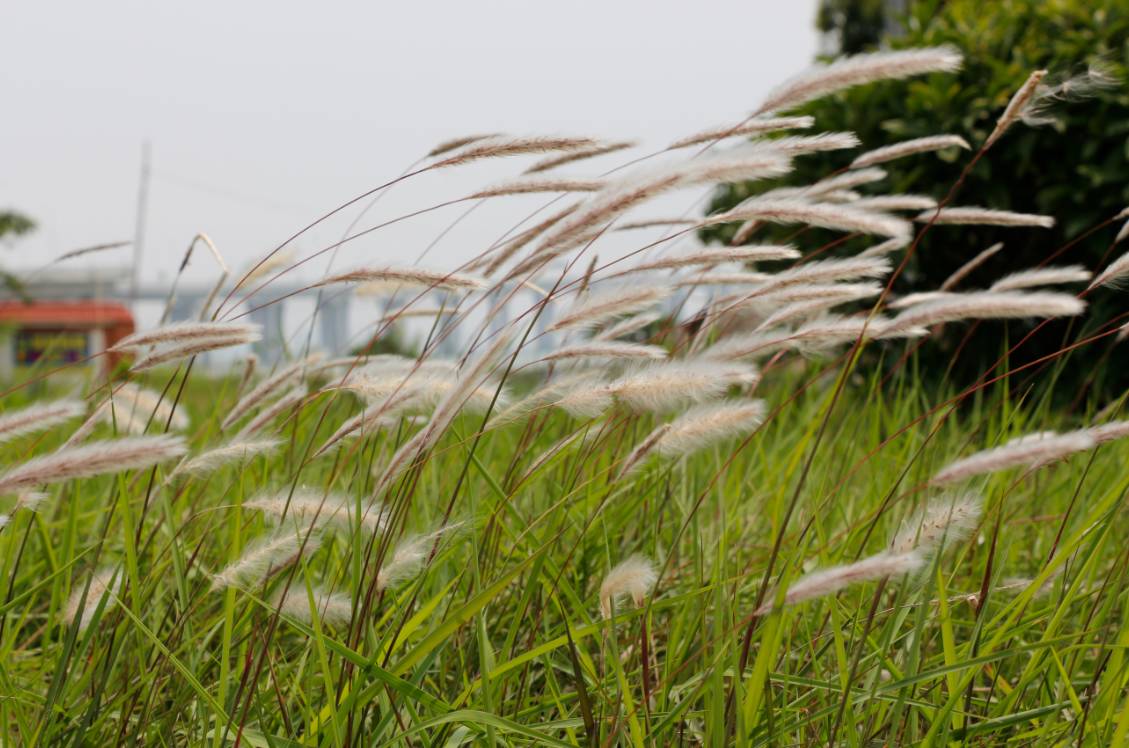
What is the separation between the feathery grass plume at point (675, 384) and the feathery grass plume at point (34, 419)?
0.52 metres

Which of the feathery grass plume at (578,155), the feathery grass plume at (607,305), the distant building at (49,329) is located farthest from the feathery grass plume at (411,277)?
the distant building at (49,329)

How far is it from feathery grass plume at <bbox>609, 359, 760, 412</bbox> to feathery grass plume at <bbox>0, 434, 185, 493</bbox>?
462 mm

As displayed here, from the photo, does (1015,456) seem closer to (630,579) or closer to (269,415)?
(630,579)

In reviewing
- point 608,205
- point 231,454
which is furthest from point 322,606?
point 608,205

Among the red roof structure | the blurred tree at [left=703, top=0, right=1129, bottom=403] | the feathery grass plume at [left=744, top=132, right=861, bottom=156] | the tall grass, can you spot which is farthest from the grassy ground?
the red roof structure

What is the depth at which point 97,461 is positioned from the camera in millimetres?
734

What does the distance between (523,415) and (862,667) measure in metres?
0.61

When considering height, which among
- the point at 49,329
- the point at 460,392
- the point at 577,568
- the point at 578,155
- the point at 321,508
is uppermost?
the point at 578,155

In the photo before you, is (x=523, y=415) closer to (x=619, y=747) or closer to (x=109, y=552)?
(x=619, y=747)

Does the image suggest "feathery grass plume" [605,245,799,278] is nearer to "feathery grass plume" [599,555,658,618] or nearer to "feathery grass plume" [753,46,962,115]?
"feathery grass plume" [753,46,962,115]

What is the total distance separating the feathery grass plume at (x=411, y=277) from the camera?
3.85 feet

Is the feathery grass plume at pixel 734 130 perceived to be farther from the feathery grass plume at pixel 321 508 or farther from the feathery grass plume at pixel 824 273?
the feathery grass plume at pixel 321 508

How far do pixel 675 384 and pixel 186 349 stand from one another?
1.84 feet

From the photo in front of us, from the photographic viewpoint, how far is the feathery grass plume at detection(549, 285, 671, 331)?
1134 millimetres
